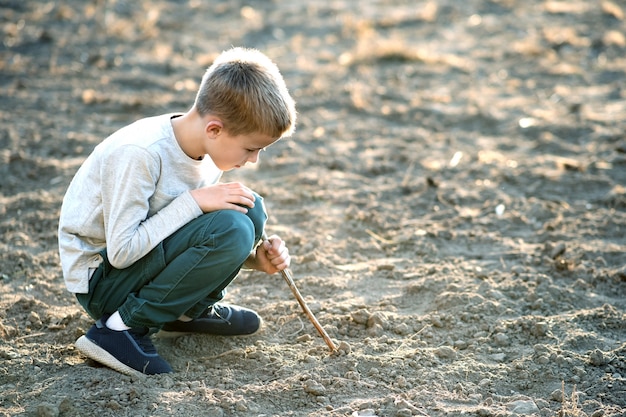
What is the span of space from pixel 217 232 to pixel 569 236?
2.18 meters

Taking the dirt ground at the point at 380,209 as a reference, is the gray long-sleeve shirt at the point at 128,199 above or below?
above

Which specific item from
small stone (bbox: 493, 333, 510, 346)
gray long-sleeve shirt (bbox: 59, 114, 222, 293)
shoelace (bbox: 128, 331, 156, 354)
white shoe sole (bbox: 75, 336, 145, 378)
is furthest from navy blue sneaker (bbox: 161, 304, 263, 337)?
small stone (bbox: 493, 333, 510, 346)

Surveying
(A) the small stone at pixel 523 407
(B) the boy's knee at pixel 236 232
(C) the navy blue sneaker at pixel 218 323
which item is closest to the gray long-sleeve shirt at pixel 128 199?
(B) the boy's knee at pixel 236 232

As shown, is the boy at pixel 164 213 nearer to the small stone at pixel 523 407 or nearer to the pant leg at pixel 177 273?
the pant leg at pixel 177 273

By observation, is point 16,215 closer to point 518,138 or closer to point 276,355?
point 276,355

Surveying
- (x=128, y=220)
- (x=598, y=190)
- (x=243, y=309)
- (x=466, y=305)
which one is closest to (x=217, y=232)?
(x=128, y=220)

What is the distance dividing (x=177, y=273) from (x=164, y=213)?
0.73 feet

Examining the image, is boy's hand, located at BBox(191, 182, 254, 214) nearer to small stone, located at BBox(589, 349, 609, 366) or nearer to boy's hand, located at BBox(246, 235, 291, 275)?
boy's hand, located at BBox(246, 235, 291, 275)

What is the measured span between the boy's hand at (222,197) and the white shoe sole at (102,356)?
0.63m

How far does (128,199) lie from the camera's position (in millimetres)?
2684

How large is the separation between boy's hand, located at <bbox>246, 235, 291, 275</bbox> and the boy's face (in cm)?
34

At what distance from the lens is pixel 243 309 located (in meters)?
3.24

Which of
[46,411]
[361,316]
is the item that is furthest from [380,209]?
[46,411]

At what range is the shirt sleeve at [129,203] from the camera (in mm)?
2680
